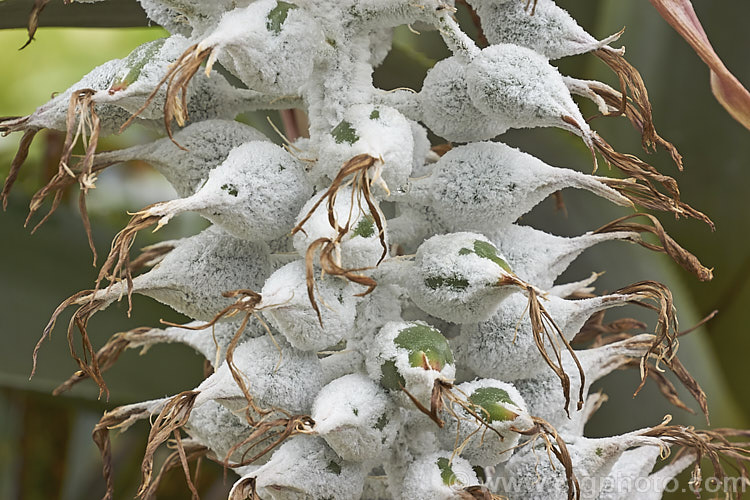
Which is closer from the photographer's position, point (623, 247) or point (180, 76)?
point (180, 76)

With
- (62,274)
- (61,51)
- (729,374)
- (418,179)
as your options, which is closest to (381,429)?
(418,179)

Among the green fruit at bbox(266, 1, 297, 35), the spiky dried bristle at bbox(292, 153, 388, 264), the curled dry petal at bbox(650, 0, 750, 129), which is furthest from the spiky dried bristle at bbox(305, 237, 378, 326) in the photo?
the curled dry petal at bbox(650, 0, 750, 129)

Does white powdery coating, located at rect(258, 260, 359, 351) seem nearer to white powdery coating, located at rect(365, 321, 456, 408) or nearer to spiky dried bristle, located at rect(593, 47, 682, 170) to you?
white powdery coating, located at rect(365, 321, 456, 408)

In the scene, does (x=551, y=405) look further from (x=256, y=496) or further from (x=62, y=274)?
(x=62, y=274)

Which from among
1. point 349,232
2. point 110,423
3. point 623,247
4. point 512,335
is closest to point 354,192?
point 349,232

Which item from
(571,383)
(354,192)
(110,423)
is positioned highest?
(354,192)

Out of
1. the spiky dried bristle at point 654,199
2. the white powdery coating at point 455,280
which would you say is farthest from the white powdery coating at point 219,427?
the spiky dried bristle at point 654,199

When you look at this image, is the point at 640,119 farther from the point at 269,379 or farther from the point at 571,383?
the point at 269,379

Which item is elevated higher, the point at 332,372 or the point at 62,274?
the point at 332,372

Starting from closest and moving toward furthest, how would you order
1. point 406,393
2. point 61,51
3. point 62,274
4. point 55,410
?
point 406,393, point 62,274, point 55,410, point 61,51
